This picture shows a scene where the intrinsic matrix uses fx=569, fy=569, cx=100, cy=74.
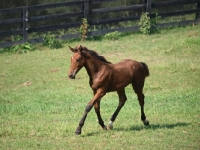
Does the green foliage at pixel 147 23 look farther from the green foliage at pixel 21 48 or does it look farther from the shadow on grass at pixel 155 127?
the shadow on grass at pixel 155 127

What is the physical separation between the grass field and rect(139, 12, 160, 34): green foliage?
48 cm

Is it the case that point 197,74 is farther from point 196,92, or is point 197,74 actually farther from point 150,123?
point 150,123

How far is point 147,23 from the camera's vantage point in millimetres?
24719

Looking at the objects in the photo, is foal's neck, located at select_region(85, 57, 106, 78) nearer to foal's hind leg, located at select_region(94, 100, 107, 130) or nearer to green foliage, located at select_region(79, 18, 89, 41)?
foal's hind leg, located at select_region(94, 100, 107, 130)

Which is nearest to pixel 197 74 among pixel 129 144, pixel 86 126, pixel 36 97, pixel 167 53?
pixel 167 53

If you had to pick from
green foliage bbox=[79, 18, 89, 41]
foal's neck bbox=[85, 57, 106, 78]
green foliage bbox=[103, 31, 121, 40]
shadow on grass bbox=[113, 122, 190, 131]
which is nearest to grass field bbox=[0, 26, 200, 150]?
shadow on grass bbox=[113, 122, 190, 131]

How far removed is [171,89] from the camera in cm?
1694

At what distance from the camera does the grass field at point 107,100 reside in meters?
11.2

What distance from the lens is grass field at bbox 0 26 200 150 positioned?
442 inches

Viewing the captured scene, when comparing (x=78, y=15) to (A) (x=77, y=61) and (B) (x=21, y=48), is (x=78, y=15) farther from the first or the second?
(A) (x=77, y=61)

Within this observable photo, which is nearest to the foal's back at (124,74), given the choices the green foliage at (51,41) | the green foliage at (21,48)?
the green foliage at (51,41)

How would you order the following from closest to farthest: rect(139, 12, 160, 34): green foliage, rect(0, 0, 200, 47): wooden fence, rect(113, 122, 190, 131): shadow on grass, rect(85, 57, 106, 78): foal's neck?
rect(85, 57, 106, 78): foal's neck → rect(113, 122, 190, 131): shadow on grass → rect(0, 0, 200, 47): wooden fence → rect(139, 12, 160, 34): green foliage

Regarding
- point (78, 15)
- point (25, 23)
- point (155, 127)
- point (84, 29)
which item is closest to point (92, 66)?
point (155, 127)

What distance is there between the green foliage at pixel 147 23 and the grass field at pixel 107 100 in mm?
484
